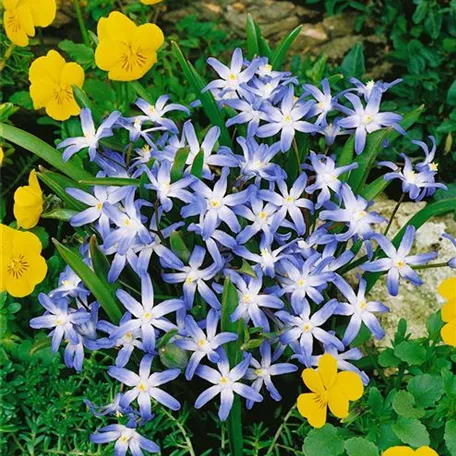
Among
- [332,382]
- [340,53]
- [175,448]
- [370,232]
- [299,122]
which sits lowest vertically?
[175,448]

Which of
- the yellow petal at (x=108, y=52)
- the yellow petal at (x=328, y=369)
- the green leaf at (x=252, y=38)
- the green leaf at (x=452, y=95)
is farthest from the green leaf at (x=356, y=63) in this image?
the yellow petal at (x=328, y=369)

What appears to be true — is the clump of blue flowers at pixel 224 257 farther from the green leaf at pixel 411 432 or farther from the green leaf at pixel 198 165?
the green leaf at pixel 411 432

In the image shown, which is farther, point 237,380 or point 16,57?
point 16,57

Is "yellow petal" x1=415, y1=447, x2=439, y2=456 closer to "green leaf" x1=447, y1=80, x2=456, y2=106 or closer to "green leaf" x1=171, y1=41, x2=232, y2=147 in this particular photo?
"green leaf" x1=171, y1=41, x2=232, y2=147

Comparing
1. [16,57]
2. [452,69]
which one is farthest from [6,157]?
[452,69]

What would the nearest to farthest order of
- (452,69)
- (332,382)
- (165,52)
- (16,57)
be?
(332,382)
(16,57)
(165,52)
(452,69)

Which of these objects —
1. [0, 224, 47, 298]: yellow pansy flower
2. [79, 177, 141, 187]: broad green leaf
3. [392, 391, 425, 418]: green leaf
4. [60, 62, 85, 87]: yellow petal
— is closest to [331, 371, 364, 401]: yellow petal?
[392, 391, 425, 418]: green leaf

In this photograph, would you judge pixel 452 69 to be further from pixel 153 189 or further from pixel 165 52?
pixel 153 189

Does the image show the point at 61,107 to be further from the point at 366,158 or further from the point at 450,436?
the point at 450,436
